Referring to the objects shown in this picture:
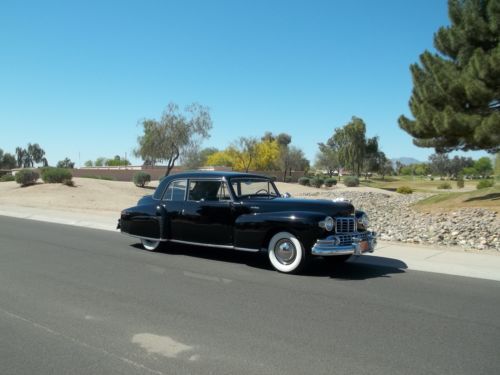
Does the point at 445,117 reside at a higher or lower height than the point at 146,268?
higher

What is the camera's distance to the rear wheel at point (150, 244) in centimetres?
1038

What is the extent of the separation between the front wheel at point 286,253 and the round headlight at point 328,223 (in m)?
0.51

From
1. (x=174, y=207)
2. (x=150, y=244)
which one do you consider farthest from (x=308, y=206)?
(x=150, y=244)

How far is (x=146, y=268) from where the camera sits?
8586 mm

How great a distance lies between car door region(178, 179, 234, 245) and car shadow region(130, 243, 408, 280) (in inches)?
23.3

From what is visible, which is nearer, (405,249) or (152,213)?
(152,213)

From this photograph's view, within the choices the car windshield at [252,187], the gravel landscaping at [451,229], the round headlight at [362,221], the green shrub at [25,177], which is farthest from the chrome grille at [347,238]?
the green shrub at [25,177]

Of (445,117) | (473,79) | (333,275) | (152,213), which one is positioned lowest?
(333,275)

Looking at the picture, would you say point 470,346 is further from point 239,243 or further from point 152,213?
point 152,213

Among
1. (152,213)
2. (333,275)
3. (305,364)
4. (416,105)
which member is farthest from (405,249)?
(416,105)

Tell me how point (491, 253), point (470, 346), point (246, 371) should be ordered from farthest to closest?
1. point (491, 253)
2. point (470, 346)
3. point (246, 371)

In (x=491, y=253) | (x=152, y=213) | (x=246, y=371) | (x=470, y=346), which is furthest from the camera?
(x=491, y=253)

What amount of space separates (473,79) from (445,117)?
6.52ft

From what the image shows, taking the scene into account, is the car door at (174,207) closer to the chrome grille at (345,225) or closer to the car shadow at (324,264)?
the car shadow at (324,264)
